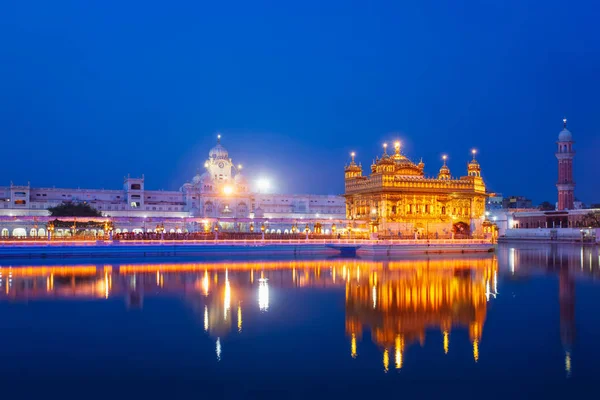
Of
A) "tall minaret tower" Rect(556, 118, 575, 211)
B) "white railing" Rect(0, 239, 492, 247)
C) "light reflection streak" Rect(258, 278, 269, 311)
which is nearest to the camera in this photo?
"light reflection streak" Rect(258, 278, 269, 311)

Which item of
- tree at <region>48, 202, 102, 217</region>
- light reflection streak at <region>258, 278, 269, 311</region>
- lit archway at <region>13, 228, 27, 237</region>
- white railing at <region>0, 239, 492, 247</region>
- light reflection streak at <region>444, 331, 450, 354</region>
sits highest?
tree at <region>48, 202, 102, 217</region>

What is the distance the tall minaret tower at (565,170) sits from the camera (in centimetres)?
7369

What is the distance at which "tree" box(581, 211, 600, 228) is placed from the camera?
201 ft

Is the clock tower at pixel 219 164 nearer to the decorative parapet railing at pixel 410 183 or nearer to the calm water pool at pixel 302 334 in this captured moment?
the decorative parapet railing at pixel 410 183

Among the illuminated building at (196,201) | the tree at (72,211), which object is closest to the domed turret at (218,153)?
the illuminated building at (196,201)

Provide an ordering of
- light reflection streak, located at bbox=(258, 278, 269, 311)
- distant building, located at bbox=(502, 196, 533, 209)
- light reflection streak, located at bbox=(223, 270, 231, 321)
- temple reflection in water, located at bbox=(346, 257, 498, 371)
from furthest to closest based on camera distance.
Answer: distant building, located at bbox=(502, 196, 533, 209)
light reflection streak, located at bbox=(258, 278, 269, 311)
light reflection streak, located at bbox=(223, 270, 231, 321)
temple reflection in water, located at bbox=(346, 257, 498, 371)

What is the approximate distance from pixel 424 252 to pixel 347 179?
13202mm

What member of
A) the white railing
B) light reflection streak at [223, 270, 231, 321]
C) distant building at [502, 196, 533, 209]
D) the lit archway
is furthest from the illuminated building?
distant building at [502, 196, 533, 209]

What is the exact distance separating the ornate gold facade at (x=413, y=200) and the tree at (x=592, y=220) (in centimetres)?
2176

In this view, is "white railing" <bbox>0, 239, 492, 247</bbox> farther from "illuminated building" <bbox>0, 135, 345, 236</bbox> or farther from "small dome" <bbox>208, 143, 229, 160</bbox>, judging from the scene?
"small dome" <bbox>208, 143, 229, 160</bbox>

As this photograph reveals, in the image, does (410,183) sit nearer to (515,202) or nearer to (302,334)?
(302,334)

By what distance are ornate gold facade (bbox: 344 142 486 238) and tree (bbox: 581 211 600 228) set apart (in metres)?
21.8

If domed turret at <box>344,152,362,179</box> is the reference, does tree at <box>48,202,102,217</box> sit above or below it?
below

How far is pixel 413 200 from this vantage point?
43625mm
